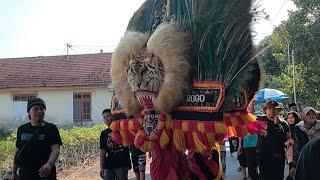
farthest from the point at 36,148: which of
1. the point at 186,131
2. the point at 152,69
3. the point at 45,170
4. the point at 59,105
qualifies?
the point at 59,105

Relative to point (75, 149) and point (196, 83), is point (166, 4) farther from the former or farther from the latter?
point (75, 149)

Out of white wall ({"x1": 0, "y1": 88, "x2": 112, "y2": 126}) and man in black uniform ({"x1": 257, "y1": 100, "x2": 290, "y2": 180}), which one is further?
white wall ({"x1": 0, "y1": 88, "x2": 112, "y2": 126})

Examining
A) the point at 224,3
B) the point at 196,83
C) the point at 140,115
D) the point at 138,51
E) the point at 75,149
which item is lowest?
the point at 75,149

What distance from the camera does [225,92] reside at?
3.54 m

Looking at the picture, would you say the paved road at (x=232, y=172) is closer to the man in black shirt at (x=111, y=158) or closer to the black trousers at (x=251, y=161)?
the black trousers at (x=251, y=161)

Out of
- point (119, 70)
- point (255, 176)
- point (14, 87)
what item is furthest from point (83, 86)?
point (119, 70)

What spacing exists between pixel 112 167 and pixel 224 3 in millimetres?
4310

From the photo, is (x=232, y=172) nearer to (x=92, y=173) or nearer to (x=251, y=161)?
(x=251, y=161)

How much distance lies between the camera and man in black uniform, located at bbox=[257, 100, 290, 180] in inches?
265

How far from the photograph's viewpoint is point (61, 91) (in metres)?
27.2

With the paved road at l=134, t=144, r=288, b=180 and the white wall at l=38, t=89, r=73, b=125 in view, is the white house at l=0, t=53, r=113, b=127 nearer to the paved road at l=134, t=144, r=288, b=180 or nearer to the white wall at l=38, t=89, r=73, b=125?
the white wall at l=38, t=89, r=73, b=125

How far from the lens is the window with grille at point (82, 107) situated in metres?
26.9

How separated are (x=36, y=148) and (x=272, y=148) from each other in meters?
3.11

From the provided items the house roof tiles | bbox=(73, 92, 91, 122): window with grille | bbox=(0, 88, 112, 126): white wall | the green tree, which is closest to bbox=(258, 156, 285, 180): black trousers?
the green tree
